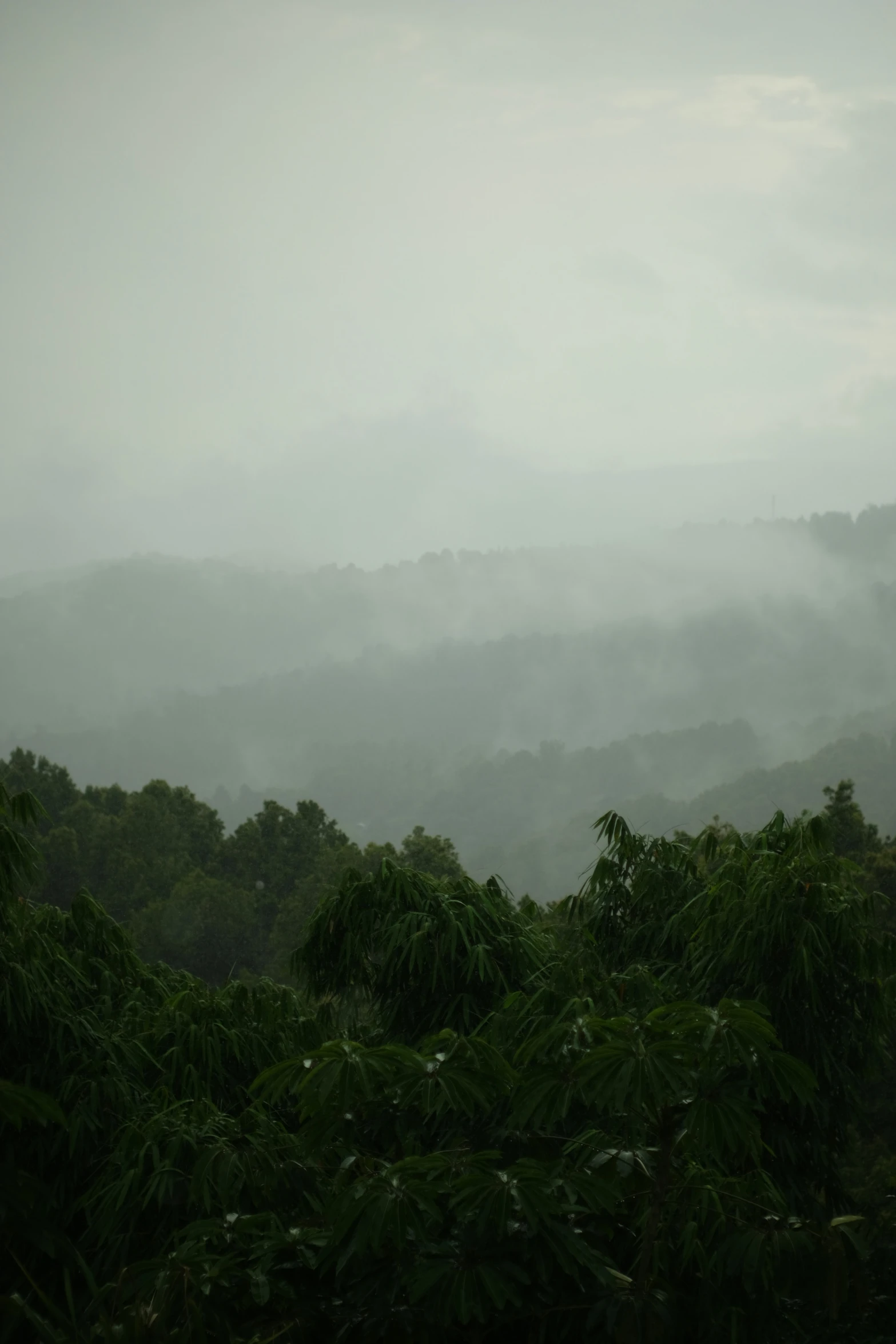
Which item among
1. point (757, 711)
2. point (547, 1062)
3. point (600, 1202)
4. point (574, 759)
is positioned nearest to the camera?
point (600, 1202)

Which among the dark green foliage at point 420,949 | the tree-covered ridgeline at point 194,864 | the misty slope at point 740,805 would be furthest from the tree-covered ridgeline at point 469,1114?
the misty slope at point 740,805

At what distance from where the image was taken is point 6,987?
5086 mm

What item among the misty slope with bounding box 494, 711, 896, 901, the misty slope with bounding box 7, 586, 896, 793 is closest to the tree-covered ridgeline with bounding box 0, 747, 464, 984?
the misty slope with bounding box 494, 711, 896, 901

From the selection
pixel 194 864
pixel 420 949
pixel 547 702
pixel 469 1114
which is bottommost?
pixel 194 864

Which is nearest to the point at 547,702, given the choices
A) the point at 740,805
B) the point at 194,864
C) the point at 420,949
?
the point at 740,805

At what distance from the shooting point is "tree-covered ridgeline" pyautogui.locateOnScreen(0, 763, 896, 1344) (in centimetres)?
302

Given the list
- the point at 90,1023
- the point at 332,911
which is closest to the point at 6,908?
the point at 90,1023

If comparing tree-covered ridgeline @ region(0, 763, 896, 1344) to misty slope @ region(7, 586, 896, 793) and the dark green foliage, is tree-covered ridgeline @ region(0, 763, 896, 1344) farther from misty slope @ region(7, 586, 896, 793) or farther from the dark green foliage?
misty slope @ region(7, 586, 896, 793)

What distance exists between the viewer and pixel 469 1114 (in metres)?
3.27

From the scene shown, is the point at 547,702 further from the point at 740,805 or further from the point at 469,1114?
the point at 469,1114

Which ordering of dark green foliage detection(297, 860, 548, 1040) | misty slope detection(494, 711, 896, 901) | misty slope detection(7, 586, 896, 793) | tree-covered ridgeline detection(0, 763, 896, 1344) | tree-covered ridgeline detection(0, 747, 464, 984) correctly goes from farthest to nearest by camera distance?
A: misty slope detection(7, 586, 896, 793)
misty slope detection(494, 711, 896, 901)
tree-covered ridgeline detection(0, 747, 464, 984)
dark green foliage detection(297, 860, 548, 1040)
tree-covered ridgeline detection(0, 763, 896, 1344)

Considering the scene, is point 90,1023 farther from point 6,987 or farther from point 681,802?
point 681,802

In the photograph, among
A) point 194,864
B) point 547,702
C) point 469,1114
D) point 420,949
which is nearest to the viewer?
point 469,1114

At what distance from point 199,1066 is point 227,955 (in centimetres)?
3311
